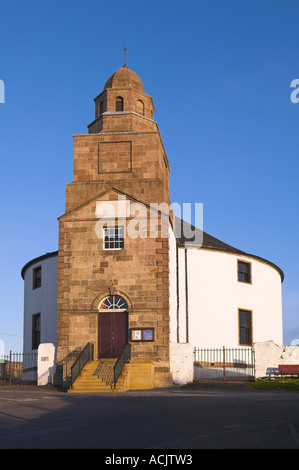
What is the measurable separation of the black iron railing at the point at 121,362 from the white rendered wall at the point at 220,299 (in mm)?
7935

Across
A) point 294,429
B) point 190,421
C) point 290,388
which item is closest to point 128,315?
point 290,388

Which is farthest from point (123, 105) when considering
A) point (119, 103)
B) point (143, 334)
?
point (143, 334)

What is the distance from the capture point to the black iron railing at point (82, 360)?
27.8m

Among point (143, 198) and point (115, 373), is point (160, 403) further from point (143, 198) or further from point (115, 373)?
point (143, 198)

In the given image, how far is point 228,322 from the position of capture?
128 feet

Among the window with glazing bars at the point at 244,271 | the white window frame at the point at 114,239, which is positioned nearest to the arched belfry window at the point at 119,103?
the white window frame at the point at 114,239

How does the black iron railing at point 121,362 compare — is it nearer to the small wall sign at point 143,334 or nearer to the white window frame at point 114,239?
the small wall sign at point 143,334

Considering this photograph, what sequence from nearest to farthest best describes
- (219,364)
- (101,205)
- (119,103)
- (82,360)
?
(82,360), (101,205), (119,103), (219,364)

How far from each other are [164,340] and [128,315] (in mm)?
2238

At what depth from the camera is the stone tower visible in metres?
31.1

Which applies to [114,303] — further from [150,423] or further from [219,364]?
[150,423]

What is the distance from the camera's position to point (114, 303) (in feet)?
104

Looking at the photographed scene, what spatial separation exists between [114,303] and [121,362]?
411cm

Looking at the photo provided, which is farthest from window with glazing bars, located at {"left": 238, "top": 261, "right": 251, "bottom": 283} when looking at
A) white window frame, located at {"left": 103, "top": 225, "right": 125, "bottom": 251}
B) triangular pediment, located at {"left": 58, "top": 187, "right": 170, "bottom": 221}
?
white window frame, located at {"left": 103, "top": 225, "right": 125, "bottom": 251}
